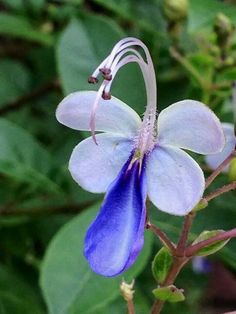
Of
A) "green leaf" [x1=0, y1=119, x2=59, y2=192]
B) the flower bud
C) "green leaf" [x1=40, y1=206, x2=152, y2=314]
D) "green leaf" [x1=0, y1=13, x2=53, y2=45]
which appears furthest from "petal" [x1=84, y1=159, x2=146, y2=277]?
"green leaf" [x1=0, y1=13, x2=53, y2=45]

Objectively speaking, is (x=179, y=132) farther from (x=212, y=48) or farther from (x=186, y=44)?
(x=186, y=44)

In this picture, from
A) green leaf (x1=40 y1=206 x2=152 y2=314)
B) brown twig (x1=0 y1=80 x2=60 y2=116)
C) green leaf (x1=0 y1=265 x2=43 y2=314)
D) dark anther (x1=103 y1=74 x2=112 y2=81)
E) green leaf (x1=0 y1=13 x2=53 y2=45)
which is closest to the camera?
dark anther (x1=103 y1=74 x2=112 y2=81)

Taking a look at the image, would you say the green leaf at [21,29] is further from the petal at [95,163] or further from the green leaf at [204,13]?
the petal at [95,163]

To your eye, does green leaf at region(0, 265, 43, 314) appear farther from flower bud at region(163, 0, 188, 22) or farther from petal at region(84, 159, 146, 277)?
petal at region(84, 159, 146, 277)

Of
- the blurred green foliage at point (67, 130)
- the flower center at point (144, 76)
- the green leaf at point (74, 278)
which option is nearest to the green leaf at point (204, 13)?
the blurred green foliage at point (67, 130)

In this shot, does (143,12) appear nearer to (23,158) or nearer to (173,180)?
(23,158)

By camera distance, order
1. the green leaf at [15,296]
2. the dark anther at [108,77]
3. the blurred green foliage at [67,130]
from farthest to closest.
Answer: the green leaf at [15,296]
the blurred green foliage at [67,130]
the dark anther at [108,77]
